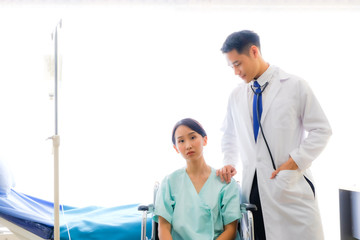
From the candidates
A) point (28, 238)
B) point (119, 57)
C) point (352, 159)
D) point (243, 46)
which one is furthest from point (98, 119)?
point (352, 159)

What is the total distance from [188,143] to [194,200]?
11.6 inches

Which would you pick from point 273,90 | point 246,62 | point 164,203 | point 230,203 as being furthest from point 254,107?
point 164,203

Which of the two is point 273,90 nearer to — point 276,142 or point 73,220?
point 276,142

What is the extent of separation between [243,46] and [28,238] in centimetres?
154

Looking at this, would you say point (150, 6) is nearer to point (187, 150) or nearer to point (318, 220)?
point (187, 150)

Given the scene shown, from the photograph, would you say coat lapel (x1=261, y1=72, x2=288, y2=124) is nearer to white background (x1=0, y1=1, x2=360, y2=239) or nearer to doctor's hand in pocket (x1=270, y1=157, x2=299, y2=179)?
doctor's hand in pocket (x1=270, y1=157, x2=299, y2=179)

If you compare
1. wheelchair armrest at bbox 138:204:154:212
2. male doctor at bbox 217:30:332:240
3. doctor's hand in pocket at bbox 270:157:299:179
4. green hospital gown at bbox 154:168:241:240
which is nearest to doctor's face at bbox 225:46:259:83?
male doctor at bbox 217:30:332:240

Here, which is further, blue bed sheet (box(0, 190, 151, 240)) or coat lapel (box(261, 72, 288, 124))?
blue bed sheet (box(0, 190, 151, 240))

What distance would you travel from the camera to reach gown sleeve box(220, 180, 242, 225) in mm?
1670

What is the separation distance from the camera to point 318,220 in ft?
5.29

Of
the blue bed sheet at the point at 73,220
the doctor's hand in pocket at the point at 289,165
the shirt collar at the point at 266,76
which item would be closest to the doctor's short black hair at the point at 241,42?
the shirt collar at the point at 266,76

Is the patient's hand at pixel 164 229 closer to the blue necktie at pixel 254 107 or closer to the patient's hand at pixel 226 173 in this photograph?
the patient's hand at pixel 226 173

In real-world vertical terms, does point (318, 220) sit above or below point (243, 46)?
below

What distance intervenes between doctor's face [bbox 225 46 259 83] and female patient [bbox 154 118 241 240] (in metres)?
0.37
